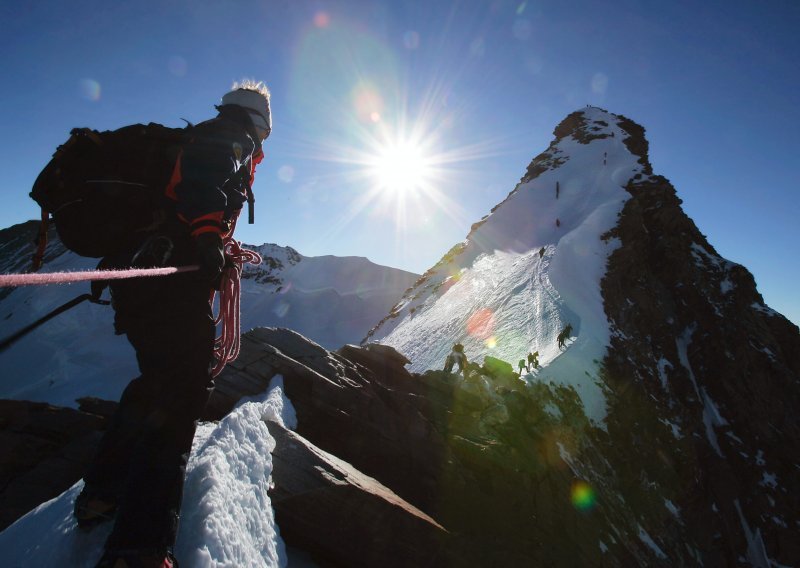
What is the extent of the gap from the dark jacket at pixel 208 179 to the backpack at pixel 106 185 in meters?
0.16

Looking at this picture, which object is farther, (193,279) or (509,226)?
(509,226)

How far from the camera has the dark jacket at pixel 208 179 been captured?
2893 millimetres

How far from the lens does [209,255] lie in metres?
2.84

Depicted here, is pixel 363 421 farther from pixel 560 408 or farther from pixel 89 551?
pixel 560 408

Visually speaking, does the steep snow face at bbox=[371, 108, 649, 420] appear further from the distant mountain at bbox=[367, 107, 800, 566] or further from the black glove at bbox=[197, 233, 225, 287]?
the black glove at bbox=[197, 233, 225, 287]

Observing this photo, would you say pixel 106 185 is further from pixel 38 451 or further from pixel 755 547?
pixel 755 547

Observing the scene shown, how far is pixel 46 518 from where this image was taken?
273 centimetres

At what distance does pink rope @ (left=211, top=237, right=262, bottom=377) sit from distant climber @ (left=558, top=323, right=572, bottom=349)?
1666cm

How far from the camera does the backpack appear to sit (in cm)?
277

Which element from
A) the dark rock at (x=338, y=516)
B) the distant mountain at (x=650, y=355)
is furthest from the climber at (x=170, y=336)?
the distant mountain at (x=650, y=355)

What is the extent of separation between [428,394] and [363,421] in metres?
4.19

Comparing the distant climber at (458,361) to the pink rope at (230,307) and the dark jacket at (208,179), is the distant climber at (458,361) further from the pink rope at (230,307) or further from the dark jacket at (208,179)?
the dark jacket at (208,179)

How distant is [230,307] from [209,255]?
0.99 metres

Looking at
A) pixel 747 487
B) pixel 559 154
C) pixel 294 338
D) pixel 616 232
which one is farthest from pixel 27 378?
pixel 559 154
